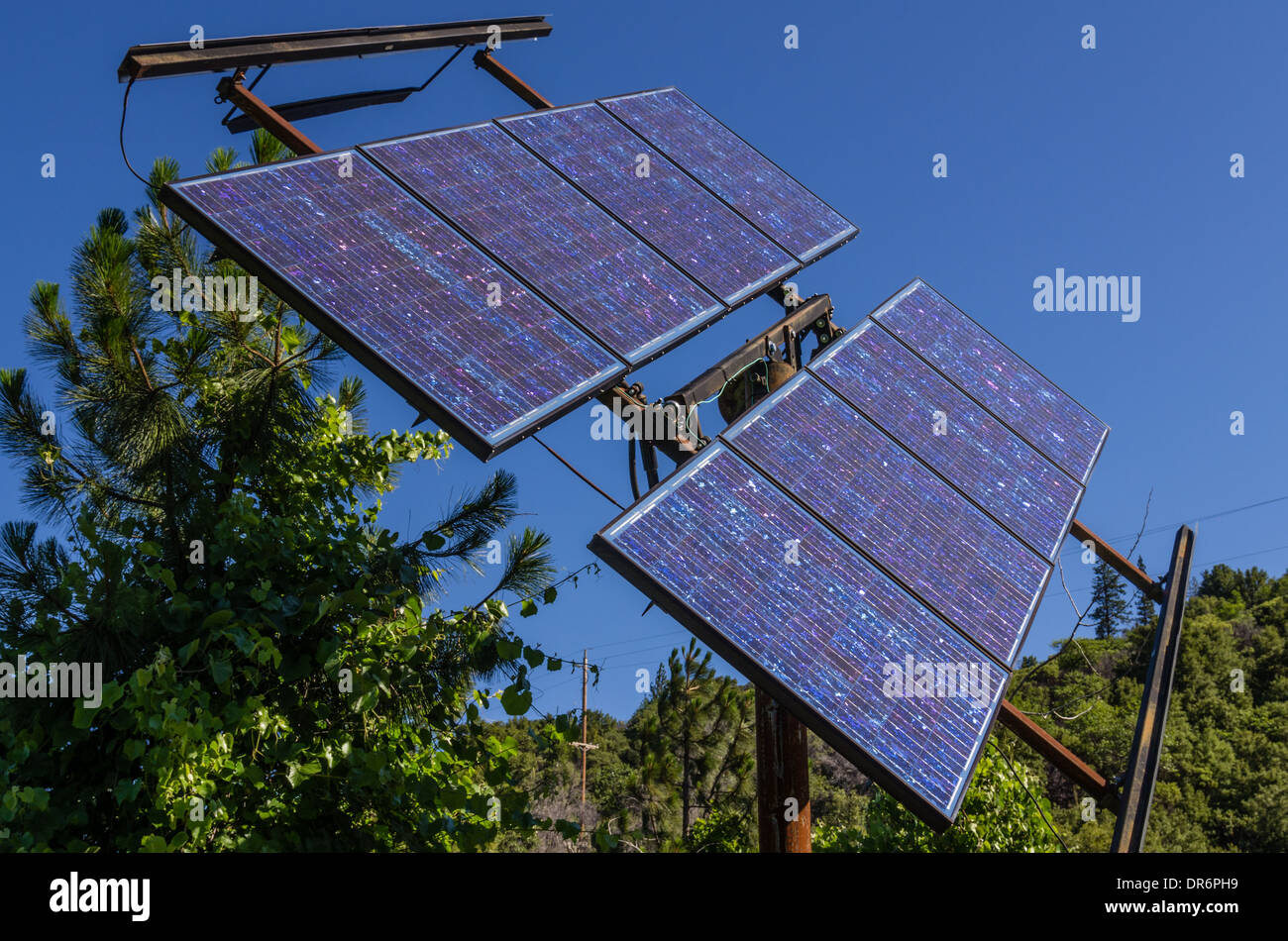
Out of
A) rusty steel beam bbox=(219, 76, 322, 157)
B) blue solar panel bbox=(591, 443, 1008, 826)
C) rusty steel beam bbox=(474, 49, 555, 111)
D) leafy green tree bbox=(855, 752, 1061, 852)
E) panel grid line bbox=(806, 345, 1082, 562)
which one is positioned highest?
rusty steel beam bbox=(474, 49, 555, 111)

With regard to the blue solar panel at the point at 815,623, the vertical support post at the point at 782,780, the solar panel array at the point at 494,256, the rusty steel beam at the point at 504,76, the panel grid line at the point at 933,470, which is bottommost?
the vertical support post at the point at 782,780

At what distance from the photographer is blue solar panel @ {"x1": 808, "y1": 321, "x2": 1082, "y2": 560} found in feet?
17.9

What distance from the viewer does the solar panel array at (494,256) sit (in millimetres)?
3842

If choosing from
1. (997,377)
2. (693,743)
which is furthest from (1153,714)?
(693,743)

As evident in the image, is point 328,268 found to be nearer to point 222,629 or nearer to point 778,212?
point 222,629

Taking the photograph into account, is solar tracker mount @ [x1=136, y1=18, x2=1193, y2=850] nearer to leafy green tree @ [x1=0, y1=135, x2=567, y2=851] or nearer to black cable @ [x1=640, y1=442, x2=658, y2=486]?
black cable @ [x1=640, y1=442, x2=658, y2=486]

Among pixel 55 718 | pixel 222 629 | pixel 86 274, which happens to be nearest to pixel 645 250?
pixel 222 629

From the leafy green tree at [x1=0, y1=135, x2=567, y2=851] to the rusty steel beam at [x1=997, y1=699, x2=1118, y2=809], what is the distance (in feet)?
7.33

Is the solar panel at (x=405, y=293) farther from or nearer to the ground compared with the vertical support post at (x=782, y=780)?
farther from the ground

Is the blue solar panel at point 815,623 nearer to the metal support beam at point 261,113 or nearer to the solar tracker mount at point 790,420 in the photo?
the solar tracker mount at point 790,420

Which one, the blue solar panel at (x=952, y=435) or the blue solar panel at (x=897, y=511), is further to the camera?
the blue solar panel at (x=952, y=435)

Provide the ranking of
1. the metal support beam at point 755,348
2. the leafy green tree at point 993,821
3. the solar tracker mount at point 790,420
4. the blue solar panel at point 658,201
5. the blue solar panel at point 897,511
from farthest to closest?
the leafy green tree at point 993,821, the blue solar panel at point 658,201, the metal support beam at point 755,348, the blue solar panel at point 897,511, the solar tracker mount at point 790,420

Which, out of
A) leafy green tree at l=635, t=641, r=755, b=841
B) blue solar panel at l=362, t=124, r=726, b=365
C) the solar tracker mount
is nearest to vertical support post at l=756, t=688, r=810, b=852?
the solar tracker mount

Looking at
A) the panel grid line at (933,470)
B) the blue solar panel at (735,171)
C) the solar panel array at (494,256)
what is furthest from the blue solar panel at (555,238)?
the blue solar panel at (735,171)
